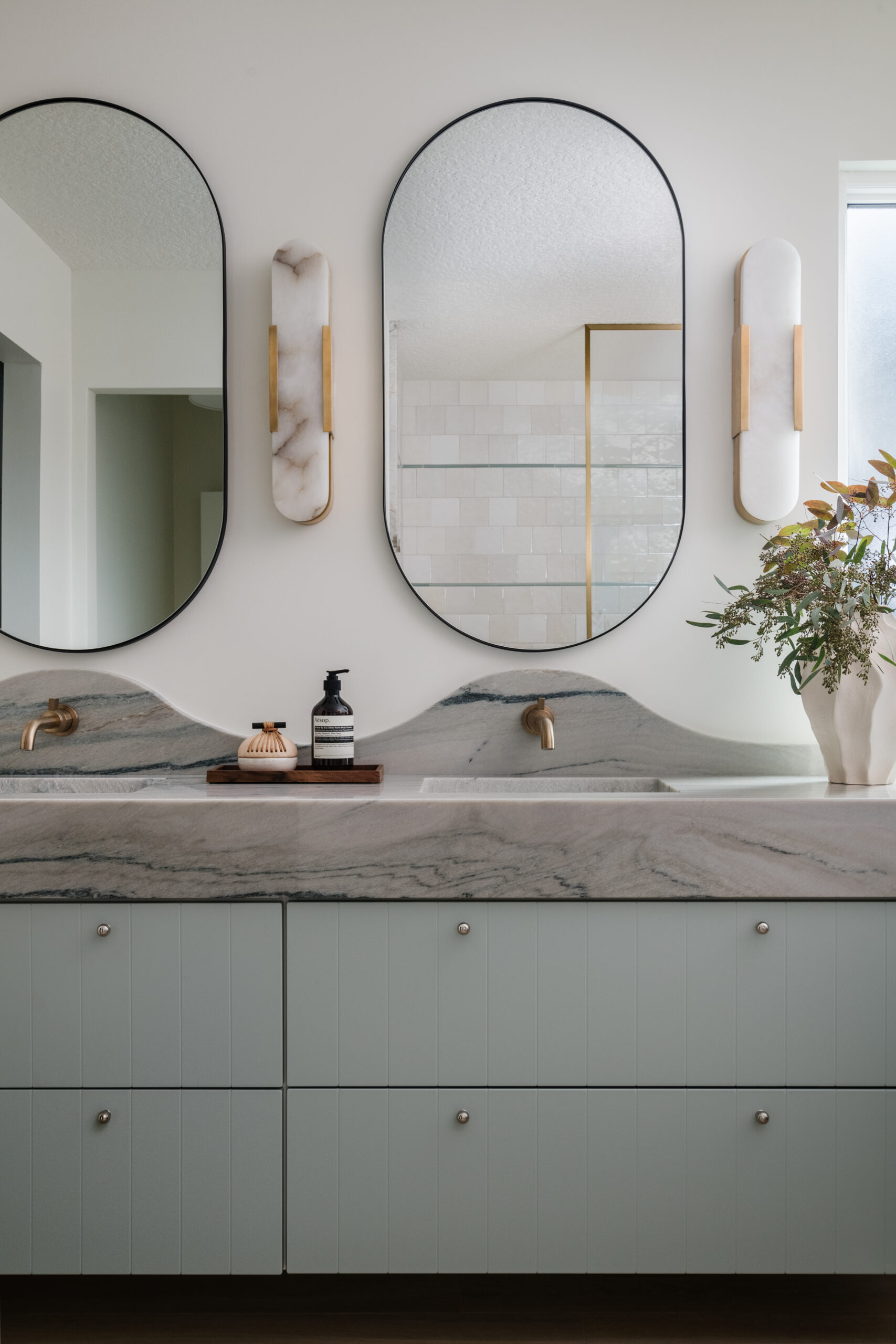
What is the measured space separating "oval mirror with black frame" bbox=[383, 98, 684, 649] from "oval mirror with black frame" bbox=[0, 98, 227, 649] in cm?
39

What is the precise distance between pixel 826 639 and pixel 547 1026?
0.80 meters

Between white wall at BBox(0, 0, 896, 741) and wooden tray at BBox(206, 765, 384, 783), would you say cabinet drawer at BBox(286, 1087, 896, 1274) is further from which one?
white wall at BBox(0, 0, 896, 741)

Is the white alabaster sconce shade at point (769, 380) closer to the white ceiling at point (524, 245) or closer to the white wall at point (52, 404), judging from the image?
the white ceiling at point (524, 245)

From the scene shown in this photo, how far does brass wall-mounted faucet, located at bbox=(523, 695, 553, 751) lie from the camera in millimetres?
1689

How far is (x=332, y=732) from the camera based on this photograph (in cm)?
165

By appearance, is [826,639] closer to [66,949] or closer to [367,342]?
[367,342]

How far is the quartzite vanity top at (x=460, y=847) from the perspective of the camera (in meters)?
1.32

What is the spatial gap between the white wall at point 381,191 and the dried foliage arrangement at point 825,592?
0.52ft

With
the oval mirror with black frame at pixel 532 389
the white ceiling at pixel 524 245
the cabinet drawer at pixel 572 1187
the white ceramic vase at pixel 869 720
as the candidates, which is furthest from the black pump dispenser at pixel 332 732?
the white ceramic vase at pixel 869 720

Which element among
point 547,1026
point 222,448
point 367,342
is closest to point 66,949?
point 547,1026

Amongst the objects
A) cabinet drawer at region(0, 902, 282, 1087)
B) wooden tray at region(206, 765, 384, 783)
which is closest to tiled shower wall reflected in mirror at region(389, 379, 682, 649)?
wooden tray at region(206, 765, 384, 783)

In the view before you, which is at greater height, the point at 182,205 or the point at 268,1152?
the point at 182,205

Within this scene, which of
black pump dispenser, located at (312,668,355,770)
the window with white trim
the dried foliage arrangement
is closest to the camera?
the dried foliage arrangement

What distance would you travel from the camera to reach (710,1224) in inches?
52.3
